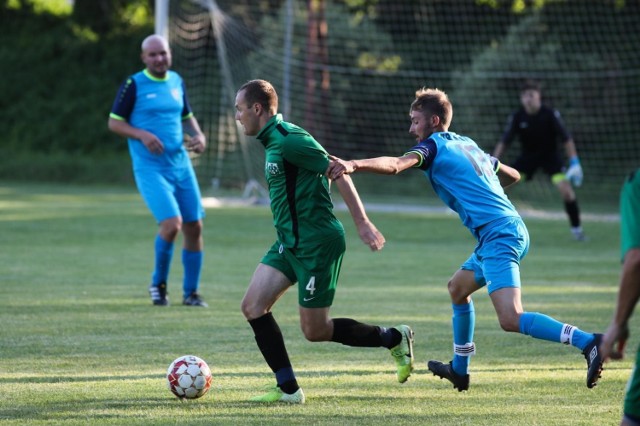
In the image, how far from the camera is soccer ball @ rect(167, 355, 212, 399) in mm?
5789

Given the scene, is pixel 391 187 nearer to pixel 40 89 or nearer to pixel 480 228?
pixel 40 89

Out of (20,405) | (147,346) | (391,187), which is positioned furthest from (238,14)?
(20,405)

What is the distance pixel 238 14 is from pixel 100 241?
13.3 m

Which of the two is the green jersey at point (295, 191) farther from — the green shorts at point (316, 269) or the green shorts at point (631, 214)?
the green shorts at point (631, 214)

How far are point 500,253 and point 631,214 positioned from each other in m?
2.26

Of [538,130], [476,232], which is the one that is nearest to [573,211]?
[538,130]

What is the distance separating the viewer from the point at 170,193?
32.2 feet

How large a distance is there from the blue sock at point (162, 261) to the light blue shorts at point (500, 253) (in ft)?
14.0

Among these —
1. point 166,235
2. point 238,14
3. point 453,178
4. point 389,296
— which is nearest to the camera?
point 453,178

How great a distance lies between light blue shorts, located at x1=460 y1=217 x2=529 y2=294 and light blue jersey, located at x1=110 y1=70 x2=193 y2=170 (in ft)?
14.8

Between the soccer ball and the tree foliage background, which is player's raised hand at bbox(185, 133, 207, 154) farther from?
the tree foliage background

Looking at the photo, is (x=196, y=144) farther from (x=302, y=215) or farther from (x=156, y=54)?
(x=302, y=215)

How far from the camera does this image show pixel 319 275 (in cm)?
583

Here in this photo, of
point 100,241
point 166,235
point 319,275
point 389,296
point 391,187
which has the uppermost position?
point 319,275
